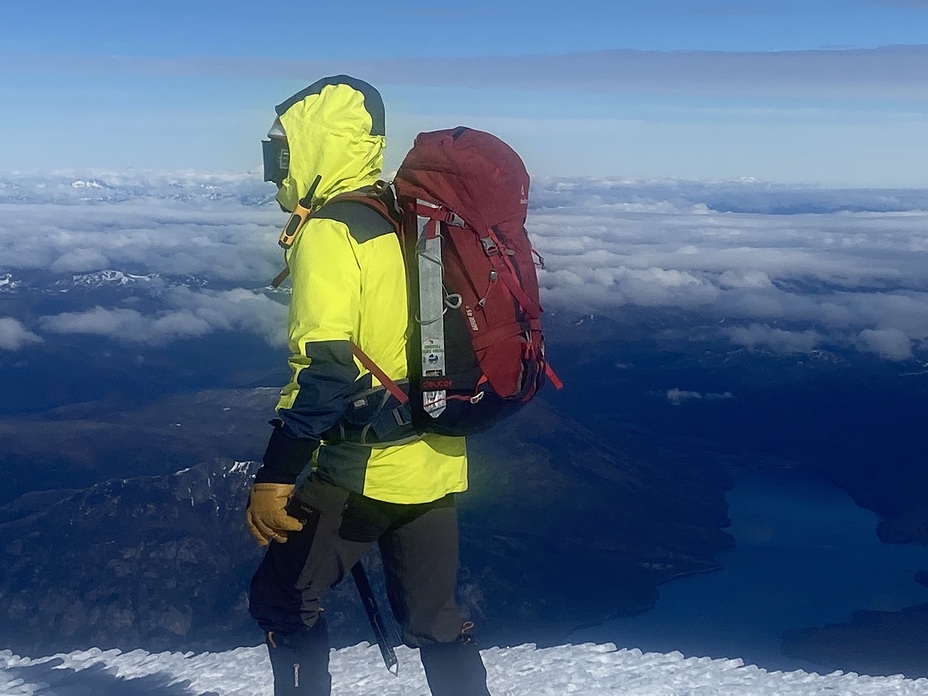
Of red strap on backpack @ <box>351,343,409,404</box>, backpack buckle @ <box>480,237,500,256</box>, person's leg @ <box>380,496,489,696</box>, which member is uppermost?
backpack buckle @ <box>480,237,500,256</box>

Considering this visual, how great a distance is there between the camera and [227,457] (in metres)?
153

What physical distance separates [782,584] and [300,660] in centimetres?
14352

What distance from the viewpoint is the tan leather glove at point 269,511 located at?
362 cm

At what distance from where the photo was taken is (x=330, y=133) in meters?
3.68

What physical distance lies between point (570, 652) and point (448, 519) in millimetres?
4617

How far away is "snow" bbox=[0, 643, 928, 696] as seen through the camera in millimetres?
7094

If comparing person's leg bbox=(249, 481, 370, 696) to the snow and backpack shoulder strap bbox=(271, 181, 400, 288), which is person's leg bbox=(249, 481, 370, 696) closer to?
backpack shoulder strap bbox=(271, 181, 400, 288)

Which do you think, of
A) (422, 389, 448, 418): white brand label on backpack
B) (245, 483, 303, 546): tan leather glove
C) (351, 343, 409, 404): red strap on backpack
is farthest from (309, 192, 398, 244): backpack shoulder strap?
(245, 483, 303, 546): tan leather glove

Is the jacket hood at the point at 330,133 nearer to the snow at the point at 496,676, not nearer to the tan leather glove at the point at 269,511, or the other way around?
the tan leather glove at the point at 269,511

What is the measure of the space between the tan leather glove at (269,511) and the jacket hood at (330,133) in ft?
3.94

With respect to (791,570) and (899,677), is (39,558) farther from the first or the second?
(899,677)

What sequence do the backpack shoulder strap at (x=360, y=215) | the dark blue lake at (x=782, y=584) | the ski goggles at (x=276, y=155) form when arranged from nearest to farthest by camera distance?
the backpack shoulder strap at (x=360, y=215) < the ski goggles at (x=276, y=155) < the dark blue lake at (x=782, y=584)

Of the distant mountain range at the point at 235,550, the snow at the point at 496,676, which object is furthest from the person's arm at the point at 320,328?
the distant mountain range at the point at 235,550

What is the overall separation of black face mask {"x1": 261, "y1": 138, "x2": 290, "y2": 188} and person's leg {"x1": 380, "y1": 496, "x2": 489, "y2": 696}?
162 centimetres
